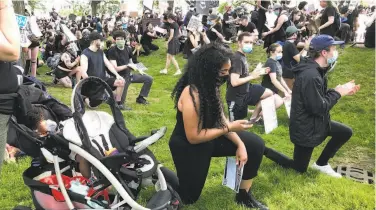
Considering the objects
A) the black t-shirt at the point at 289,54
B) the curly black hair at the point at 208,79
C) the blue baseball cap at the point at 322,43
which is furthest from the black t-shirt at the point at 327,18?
the curly black hair at the point at 208,79

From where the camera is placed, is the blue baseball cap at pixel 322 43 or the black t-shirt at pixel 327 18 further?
the black t-shirt at pixel 327 18

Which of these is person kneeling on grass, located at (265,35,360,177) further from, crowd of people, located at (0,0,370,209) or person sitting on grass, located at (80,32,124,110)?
person sitting on grass, located at (80,32,124,110)

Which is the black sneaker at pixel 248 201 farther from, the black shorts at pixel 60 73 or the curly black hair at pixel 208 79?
the black shorts at pixel 60 73

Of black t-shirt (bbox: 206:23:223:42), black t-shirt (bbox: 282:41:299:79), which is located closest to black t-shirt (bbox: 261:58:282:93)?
black t-shirt (bbox: 282:41:299:79)

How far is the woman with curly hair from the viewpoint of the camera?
2938 mm

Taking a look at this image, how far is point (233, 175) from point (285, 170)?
3.71 feet

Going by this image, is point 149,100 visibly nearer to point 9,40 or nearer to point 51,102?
point 51,102

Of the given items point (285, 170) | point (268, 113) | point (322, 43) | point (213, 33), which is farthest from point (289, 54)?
point (213, 33)

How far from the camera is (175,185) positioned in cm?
340

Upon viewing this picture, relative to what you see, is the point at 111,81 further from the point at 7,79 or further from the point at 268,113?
the point at 7,79

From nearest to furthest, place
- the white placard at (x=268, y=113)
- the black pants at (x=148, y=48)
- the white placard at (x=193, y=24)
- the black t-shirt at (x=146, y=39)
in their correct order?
the white placard at (x=268, y=113), the white placard at (x=193, y=24), the black pants at (x=148, y=48), the black t-shirt at (x=146, y=39)

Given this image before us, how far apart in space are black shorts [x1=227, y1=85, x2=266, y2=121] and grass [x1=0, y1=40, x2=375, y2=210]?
50cm

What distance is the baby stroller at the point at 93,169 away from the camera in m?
2.56

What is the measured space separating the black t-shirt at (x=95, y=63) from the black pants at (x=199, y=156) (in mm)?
3822
